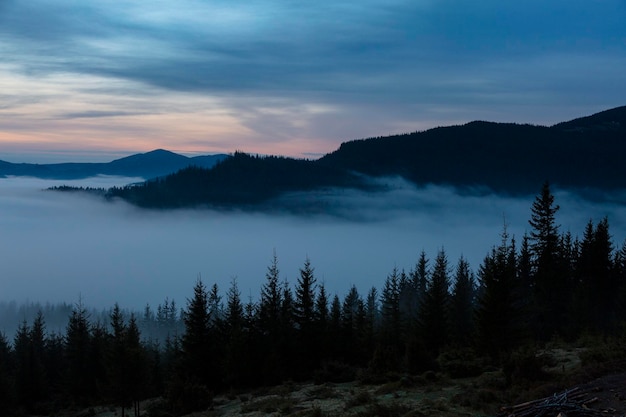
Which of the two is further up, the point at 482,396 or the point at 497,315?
the point at 482,396

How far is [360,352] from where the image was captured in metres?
39.9

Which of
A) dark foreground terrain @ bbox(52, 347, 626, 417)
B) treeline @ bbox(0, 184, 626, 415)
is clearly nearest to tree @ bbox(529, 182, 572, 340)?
treeline @ bbox(0, 184, 626, 415)

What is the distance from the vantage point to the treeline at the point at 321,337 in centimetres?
2864

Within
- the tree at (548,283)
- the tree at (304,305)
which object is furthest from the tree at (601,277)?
the tree at (304,305)

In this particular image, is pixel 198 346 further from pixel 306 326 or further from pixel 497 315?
pixel 497 315

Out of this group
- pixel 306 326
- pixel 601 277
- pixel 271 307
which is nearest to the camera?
pixel 306 326

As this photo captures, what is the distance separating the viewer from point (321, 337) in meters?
39.3

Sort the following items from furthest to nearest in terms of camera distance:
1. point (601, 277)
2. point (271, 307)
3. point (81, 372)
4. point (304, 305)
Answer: point (601, 277) → point (81, 372) → point (271, 307) → point (304, 305)

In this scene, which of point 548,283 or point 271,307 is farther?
point 548,283

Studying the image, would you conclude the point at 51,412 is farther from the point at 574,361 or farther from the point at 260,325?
the point at 574,361

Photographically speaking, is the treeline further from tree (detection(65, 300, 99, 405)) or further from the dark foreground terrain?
the dark foreground terrain

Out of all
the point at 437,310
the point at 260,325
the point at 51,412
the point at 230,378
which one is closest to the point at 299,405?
the point at 230,378

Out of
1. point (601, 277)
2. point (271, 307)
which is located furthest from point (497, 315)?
point (601, 277)

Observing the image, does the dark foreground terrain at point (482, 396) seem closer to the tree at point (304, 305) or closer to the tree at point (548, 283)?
the tree at point (304, 305)
